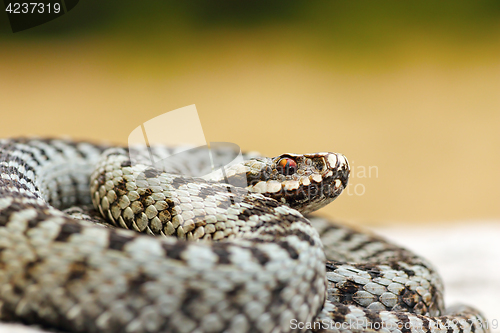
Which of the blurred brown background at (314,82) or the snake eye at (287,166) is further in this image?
the blurred brown background at (314,82)

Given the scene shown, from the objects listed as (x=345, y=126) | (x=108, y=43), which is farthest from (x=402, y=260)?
(x=108, y=43)

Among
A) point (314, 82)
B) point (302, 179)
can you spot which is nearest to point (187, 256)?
point (302, 179)

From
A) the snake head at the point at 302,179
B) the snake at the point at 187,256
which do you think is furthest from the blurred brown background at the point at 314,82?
the snake head at the point at 302,179

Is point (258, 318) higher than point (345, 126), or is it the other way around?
A: point (258, 318)

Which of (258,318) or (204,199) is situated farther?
(204,199)

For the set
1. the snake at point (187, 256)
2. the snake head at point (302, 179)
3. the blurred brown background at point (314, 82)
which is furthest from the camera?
the blurred brown background at point (314, 82)

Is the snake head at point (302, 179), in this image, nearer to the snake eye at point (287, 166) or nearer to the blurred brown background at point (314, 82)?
the snake eye at point (287, 166)

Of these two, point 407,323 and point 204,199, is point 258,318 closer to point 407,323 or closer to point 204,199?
point 204,199
